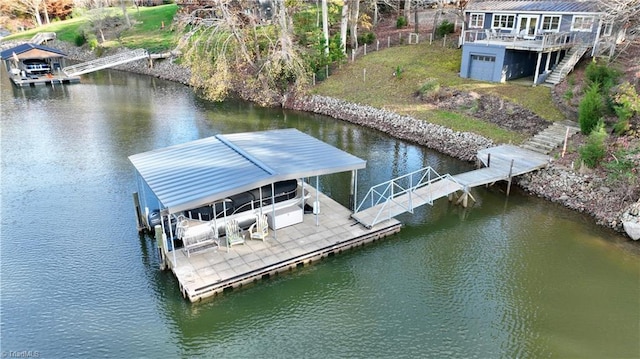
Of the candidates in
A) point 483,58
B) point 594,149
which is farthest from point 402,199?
point 483,58

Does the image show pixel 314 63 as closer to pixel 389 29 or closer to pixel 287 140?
pixel 389 29

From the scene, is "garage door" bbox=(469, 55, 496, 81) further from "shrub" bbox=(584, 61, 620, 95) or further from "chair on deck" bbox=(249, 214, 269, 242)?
"chair on deck" bbox=(249, 214, 269, 242)

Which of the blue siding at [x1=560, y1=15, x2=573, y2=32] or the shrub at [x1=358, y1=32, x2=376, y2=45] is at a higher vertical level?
the blue siding at [x1=560, y1=15, x2=573, y2=32]

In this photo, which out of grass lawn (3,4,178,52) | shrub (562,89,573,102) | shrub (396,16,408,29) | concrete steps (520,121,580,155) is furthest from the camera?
grass lawn (3,4,178,52)

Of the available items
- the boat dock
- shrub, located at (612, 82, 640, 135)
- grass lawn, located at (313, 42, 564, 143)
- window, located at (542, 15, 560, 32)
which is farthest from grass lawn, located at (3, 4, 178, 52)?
shrub, located at (612, 82, 640, 135)

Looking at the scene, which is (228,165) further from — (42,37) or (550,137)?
(42,37)

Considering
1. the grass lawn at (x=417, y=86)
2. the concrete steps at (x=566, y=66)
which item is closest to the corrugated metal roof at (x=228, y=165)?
the grass lawn at (x=417, y=86)

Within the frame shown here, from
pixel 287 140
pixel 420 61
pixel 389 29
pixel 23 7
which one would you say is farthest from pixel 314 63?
pixel 23 7
